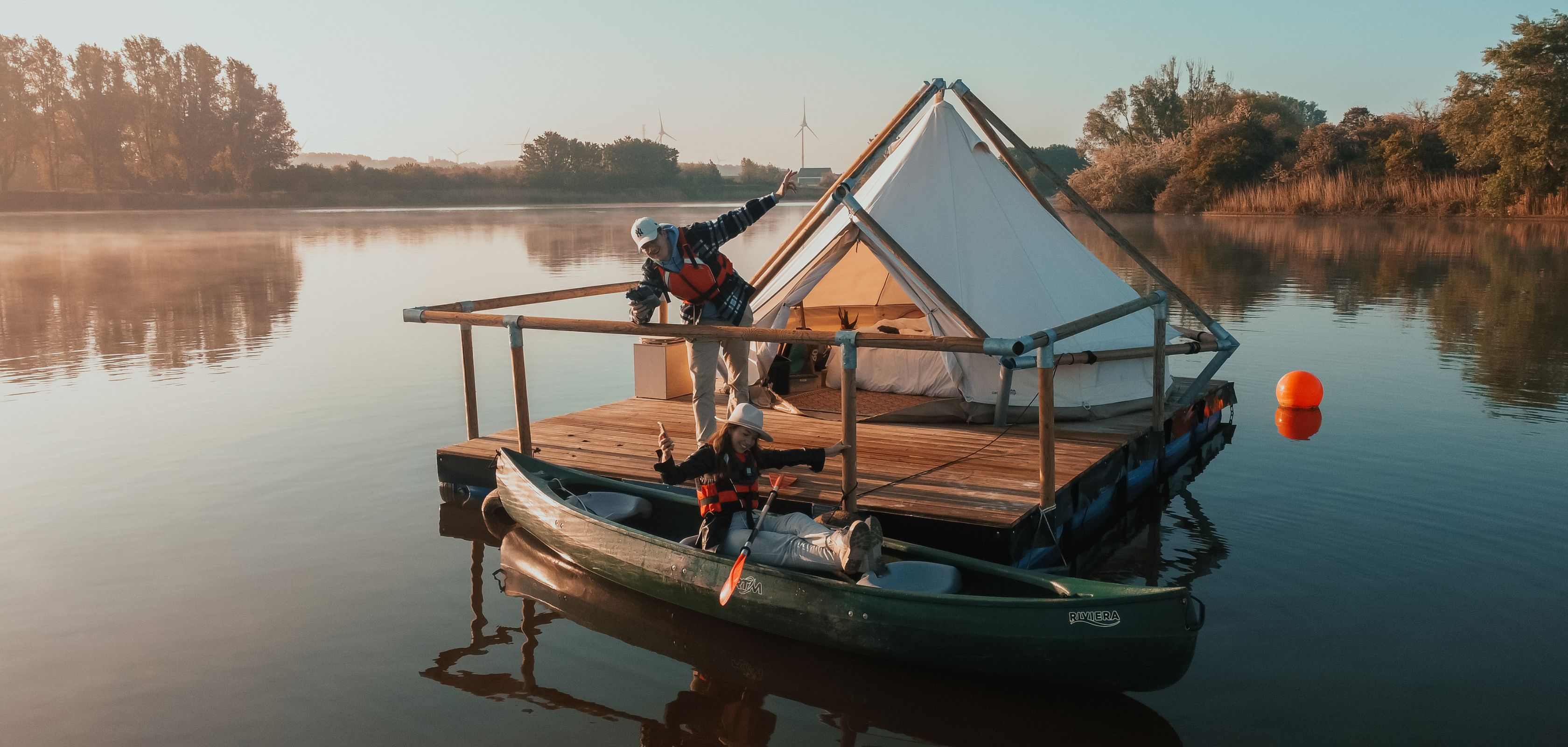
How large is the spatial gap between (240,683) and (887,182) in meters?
7.50

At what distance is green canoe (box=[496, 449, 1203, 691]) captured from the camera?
534 cm

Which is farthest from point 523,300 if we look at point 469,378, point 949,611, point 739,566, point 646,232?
point 949,611

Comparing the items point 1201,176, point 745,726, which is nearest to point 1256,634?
point 745,726

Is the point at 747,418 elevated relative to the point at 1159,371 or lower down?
elevated

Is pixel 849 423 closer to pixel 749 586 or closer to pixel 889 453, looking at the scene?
pixel 749 586

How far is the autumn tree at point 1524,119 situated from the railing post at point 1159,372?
132 feet

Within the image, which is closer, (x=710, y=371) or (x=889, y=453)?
(x=710, y=371)

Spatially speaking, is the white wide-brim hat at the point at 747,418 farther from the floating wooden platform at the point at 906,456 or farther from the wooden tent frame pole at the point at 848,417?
the floating wooden platform at the point at 906,456

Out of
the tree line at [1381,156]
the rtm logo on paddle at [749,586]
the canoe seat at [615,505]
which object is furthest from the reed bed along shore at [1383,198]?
the rtm logo on paddle at [749,586]

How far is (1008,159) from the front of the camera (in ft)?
38.1

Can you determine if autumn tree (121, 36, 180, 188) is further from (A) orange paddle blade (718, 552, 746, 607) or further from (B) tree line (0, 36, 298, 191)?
(A) orange paddle blade (718, 552, 746, 607)

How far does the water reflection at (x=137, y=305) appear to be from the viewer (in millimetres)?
18094

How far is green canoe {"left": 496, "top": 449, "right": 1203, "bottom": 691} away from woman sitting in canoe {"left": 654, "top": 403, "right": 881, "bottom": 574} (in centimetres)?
22

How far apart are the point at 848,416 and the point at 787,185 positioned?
2.09 m
